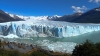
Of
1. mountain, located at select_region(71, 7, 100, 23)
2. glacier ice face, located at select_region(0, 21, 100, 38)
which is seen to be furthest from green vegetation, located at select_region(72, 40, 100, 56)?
mountain, located at select_region(71, 7, 100, 23)

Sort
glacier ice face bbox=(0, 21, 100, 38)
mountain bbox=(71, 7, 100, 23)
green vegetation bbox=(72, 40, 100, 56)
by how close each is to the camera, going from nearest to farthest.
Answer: green vegetation bbox=(72, 40, 100, 56) → glacier ice face bbox=(0, 21, 100, 38) → mountain bbox=(71, 7, 100, 23)

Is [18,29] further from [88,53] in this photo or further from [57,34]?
[88,53]

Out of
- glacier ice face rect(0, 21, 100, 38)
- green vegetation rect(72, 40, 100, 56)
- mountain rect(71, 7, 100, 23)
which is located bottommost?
green vegetation rect(72, 40, 100, 56)

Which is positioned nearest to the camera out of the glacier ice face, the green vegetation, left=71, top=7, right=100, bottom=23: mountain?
the green vegetation

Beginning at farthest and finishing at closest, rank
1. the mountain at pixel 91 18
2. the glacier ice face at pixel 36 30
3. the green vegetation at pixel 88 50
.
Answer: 1. the mountain at pixel 91 18
2. the glacier ice face at pixel 36 30
3. the green vegetation at pixel 88 50

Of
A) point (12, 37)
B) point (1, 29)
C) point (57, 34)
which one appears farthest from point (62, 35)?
point (1, 29)

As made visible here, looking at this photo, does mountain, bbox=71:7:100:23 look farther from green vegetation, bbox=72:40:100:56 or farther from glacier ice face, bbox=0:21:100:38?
green vegetation, bbox=72:40:100:56

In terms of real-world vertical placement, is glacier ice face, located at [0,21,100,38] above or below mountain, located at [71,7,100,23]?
below

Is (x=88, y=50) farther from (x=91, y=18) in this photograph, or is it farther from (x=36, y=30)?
(x=91, y=18)

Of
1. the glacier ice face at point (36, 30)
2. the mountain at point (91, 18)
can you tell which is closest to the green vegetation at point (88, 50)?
the glacier ice face at point (36, 30)

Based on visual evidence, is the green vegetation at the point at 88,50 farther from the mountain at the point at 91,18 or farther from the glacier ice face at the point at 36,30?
the mountain at the point at 91,18

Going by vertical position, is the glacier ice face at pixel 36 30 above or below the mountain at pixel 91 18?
below
